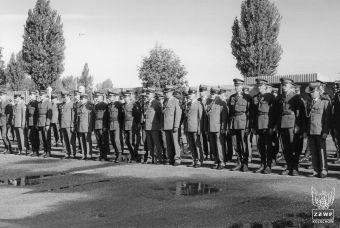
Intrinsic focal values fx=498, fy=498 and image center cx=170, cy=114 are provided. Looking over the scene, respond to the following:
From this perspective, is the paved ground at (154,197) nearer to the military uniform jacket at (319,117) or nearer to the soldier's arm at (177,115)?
the military uniform jacket at (319,117)

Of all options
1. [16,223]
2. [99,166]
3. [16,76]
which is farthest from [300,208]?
[16,76]

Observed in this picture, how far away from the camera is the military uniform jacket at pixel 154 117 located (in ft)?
41.8

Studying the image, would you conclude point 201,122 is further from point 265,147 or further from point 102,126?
point 102,126

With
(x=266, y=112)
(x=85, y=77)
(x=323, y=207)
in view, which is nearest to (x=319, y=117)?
(x=266, y=112)

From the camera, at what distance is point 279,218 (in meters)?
6.30

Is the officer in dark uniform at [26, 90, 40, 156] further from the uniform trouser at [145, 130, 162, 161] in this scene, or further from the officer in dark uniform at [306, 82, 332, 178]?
the officer in dark uniform at [306, 82, 332, 178]

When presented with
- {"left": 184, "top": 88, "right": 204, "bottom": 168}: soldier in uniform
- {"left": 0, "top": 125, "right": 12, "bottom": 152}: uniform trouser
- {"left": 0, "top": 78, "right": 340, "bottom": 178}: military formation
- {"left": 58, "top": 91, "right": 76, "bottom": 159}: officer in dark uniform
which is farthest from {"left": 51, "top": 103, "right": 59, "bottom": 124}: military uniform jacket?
{"left": 184, "top": 88, "right": 204, "bottom": 168}: soldier in uniform

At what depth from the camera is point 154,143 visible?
1287 cm

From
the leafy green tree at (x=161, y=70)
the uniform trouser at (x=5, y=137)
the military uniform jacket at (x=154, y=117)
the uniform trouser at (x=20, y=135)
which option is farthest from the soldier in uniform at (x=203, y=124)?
the leafy green tree at (x=161, y=70)

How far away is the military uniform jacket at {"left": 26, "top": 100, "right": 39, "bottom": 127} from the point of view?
15383mm

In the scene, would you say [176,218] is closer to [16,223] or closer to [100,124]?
[16,223]

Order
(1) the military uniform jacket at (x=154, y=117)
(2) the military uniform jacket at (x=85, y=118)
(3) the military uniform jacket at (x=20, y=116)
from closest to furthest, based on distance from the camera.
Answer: (1) the military uniform jacket at (x=154, y=117) → (2) the military uniform jacket at (x=85, y=118) → (3) the military uniform jacket at (x=20, y=116)

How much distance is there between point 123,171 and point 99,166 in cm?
126

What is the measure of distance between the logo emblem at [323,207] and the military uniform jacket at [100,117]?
720 centimetres
